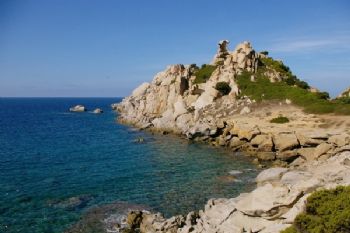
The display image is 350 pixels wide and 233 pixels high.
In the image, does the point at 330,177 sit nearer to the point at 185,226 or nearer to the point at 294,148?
the point at 185,226

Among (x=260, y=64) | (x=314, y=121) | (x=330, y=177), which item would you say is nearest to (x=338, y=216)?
(x=330, y=177)

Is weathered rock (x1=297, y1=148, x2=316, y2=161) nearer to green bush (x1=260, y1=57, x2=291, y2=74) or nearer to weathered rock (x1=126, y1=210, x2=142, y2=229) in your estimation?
weathered rock (x1=126, y1=210, x2=142, y2=229)

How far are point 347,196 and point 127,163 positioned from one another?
126ft

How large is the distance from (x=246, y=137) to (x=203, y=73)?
45249 millimetres

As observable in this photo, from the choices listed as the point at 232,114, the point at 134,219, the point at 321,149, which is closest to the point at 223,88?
the point at 232,114

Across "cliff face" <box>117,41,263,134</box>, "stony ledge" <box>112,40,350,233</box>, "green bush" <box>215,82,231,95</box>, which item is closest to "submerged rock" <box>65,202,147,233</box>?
"stony ledge" <box>112,40,350,233</box>

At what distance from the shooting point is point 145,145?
6900 centimetres

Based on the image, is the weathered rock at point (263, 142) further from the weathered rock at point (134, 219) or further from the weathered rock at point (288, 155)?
the weathered rock at point (134, 219)

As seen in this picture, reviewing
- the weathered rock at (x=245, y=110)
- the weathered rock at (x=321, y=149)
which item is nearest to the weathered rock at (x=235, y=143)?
the weathered rock at (x=245, y=110)

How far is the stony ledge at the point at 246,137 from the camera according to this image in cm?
2380

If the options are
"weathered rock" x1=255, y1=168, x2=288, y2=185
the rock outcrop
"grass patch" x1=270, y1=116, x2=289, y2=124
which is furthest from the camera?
"grass patch" x1=270, y1=116, x2=289, y2=124

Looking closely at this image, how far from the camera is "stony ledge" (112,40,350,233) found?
23.8 meters

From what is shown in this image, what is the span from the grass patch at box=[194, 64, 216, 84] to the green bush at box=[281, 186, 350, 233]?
8216 centimetres

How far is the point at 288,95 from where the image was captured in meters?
81.9
